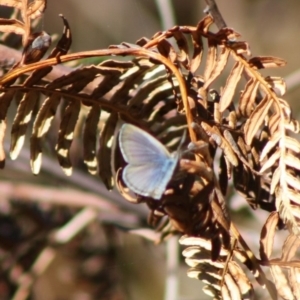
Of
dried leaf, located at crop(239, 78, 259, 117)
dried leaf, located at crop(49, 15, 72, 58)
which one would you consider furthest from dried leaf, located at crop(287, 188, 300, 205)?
dried leaf, located at crop(49, 15, 72, 58)

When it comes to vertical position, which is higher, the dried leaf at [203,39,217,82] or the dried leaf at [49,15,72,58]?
the dried leaf at [49,15,72,58]

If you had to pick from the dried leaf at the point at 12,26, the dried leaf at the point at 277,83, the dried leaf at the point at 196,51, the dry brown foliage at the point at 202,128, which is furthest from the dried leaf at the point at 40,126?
the dried leaf at the point at 277,83

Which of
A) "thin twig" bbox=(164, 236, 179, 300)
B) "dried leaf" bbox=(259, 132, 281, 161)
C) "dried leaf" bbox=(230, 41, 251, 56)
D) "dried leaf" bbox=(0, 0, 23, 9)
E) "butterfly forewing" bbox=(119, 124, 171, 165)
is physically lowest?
"thin twig" bbox=(164, 236, 179, 300)

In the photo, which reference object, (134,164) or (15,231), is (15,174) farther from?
(134,164)

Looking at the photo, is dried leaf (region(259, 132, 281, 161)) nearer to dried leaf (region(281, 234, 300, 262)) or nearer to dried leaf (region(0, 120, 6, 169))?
dried leaf (region(281, 234, 300, 262))

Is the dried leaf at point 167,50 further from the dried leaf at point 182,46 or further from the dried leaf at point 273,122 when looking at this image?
the dried leaf at point 273,122

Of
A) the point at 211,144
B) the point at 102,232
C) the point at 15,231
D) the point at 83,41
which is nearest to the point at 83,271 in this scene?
the point at 102,232

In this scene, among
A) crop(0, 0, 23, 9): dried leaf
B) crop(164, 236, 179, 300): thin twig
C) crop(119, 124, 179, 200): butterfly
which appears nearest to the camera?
crop(119, 124, 179, 200): butterfly

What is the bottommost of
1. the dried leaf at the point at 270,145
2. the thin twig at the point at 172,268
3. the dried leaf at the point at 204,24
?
the thin twig at the point at 172,268
